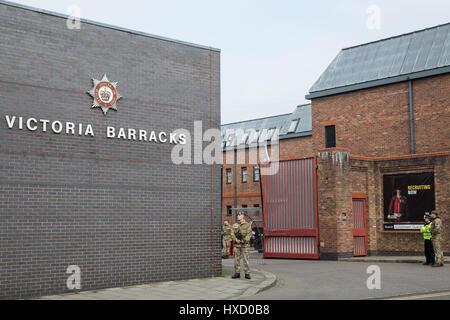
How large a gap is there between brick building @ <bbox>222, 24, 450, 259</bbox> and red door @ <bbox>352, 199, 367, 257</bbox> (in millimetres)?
72

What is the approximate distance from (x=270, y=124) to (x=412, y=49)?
19935mm

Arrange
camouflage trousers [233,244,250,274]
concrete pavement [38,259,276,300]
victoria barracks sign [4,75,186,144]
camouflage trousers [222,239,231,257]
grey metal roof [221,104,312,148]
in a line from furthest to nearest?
1. grey metal roof [221,104,312,148]
2. camouflage trousers [222,239,231,257]
3. camouflage trousers [233,244,250,274]
4. victoria barracks sign [4,75,186,144]
5. concrete pavement [38,259,276,300]

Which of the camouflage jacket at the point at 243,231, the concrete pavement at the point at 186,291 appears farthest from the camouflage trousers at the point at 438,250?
the camouflage jacket at the point at 243,231

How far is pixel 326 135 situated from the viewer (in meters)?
28.9

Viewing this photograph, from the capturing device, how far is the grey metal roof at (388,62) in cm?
2547

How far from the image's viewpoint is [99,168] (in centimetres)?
1289

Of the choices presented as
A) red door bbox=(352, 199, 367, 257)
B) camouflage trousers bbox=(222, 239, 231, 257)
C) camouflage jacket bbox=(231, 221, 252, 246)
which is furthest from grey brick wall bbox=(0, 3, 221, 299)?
camouflage trousers bbox=(222, 239, 231, 257)

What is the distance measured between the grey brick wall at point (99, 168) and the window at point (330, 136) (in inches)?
566

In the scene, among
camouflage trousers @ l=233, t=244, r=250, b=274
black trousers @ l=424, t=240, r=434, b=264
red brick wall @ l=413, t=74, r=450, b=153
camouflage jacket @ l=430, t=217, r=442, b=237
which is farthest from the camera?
red brick wall @ l=413, t=74, r=450, b=153

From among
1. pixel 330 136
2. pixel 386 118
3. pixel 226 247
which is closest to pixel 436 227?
pixel 386 118

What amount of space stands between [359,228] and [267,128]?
23.3m

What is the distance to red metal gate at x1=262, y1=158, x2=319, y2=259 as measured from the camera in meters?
22.9

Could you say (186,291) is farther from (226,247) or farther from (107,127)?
(226,247)

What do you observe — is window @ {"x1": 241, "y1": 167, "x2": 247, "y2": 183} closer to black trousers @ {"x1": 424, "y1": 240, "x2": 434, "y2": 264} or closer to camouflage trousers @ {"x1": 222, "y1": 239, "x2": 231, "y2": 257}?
camouflage trousers @ {"x1": 222, "y1": 239, "x2": 231, "y2": 257}
